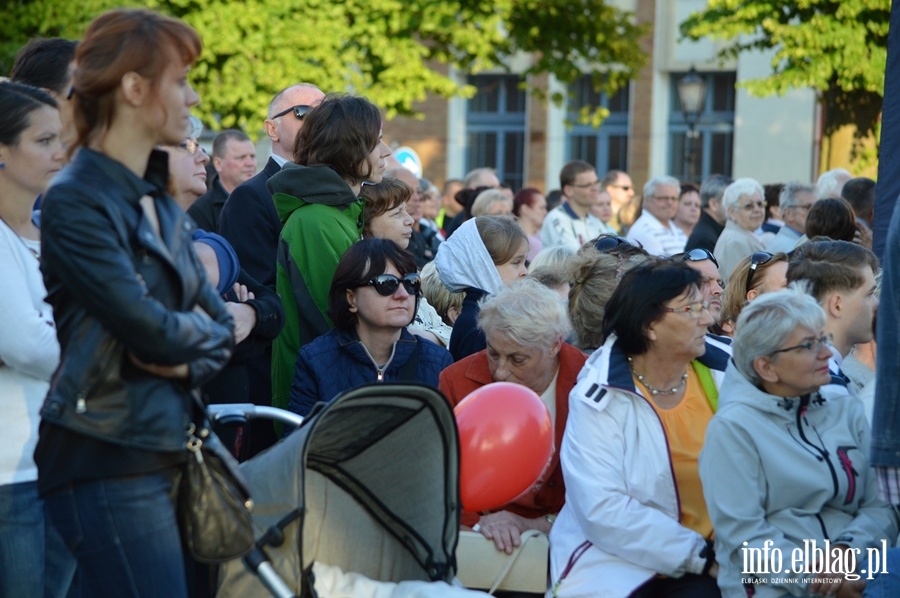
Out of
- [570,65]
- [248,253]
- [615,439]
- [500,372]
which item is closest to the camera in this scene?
[615,439]

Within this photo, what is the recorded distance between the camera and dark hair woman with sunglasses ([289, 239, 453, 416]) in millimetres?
5453

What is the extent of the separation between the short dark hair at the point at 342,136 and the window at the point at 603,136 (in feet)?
85.4

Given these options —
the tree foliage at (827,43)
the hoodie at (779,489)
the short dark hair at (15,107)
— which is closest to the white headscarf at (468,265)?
the hoodie at (779,489)

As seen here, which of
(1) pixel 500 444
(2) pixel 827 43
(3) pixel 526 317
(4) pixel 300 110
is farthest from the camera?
(2) pixel 827 43

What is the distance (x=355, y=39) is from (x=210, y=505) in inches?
768

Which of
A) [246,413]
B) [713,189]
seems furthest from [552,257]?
[713,189]

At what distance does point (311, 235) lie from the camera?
569 cm

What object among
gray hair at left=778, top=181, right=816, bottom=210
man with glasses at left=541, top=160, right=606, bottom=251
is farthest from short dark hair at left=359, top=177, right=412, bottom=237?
gray hair at left=778, top=181, right=816, bottom=210

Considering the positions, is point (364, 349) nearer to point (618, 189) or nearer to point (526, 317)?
point (526, 317)

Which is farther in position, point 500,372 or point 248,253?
point 248,253

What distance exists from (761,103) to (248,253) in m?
24.4

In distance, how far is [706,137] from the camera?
30.7m

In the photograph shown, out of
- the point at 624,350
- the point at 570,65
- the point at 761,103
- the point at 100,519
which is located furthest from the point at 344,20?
the point at 100,519

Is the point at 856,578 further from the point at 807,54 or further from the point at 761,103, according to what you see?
the point at 761,103
